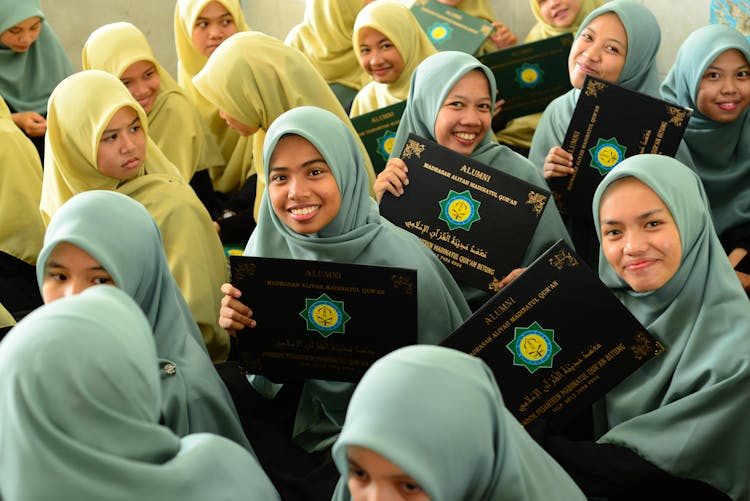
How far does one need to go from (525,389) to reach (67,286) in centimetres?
119

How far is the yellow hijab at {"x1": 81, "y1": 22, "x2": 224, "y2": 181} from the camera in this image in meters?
4.87

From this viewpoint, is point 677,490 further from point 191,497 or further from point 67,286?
point 67,286

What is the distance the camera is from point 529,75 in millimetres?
4652

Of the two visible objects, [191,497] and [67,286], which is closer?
[191,497]

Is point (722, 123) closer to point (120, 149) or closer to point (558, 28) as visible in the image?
point (558, 28)

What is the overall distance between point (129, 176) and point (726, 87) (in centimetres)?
246

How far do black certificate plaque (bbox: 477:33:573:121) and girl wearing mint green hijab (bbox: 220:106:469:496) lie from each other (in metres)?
1.84

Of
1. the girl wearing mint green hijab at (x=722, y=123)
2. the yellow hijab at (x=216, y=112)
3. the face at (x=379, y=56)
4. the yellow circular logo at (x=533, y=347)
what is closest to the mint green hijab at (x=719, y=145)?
the girl wearing mint green hijab at (x=722, y=123)

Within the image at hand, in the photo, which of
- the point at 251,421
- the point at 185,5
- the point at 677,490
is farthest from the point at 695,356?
the point at 185,5

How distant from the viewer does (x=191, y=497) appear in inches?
66.1

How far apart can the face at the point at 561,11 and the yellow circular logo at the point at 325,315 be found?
3.59 m

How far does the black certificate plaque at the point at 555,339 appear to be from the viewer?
2.39 meters

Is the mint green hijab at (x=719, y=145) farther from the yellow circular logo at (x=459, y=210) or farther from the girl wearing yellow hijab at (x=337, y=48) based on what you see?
the girl wearing yellow hijab at (x=337, y=48)

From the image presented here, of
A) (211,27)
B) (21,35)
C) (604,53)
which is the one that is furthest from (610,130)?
(21,35)
